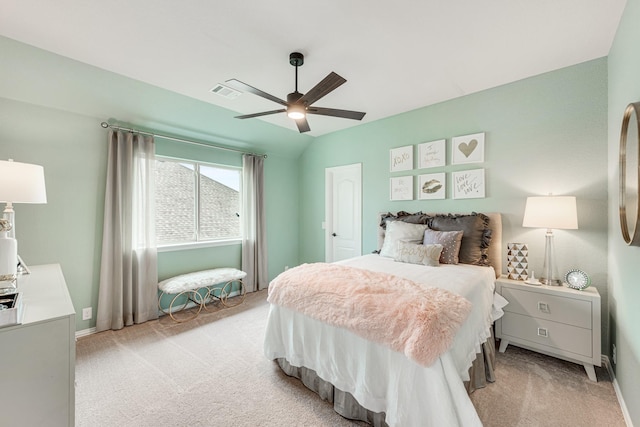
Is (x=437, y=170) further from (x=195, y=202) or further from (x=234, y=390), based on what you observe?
(x=195, y=202)

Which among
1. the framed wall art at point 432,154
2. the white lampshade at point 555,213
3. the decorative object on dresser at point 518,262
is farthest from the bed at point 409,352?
the framed wall art at point 432,154

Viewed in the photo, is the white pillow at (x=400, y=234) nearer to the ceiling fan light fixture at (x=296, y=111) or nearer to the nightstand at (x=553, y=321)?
the nightstand at (x=553, y=321)

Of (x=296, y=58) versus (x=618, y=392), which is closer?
(x=618, y=392)

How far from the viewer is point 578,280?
2254 mm

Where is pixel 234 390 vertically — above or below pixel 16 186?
below

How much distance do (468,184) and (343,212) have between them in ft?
6.33

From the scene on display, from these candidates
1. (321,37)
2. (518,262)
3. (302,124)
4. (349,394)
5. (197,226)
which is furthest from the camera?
(197,226)

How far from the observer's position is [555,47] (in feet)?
7.20

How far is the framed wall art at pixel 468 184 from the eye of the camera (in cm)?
298

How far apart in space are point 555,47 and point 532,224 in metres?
1.49

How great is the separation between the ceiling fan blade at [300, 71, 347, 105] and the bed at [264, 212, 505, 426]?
142 cm

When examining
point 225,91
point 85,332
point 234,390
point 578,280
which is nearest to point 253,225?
point 225,91

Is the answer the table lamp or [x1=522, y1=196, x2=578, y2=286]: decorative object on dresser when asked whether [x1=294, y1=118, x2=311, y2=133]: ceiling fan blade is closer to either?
the table lamp

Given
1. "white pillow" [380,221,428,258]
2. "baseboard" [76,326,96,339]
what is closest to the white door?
"white pillow" [380,221,428,258]
